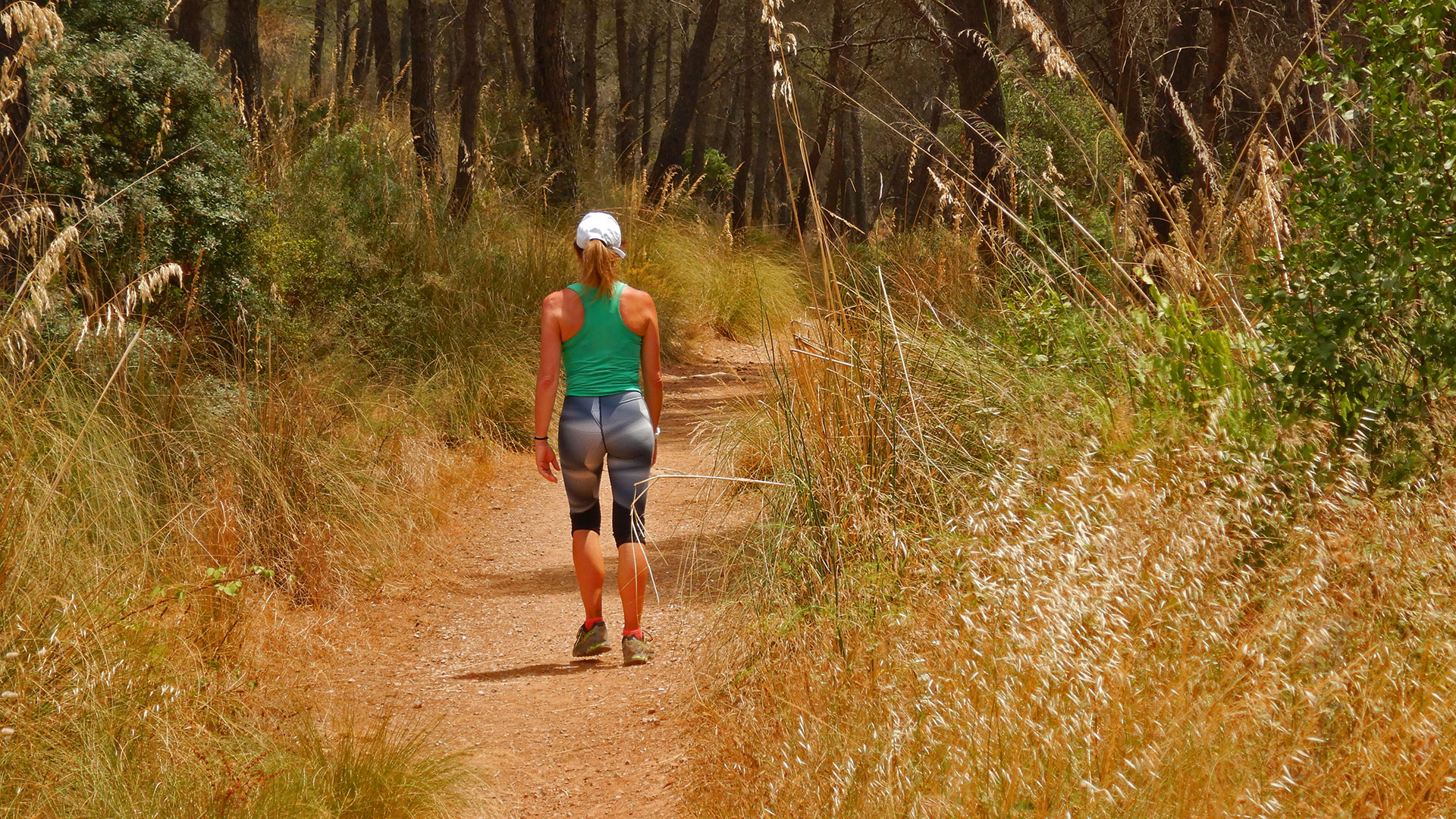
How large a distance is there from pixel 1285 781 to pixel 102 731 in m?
2.65

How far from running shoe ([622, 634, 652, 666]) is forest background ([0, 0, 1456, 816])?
1.88 ft

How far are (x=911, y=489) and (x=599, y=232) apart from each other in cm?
162

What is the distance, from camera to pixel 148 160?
5.57 metres

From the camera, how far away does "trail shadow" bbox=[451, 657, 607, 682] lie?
4.74 metres

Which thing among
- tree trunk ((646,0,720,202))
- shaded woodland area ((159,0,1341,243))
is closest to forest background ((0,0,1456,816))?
shaded woodland area ((159,0,1341,243))

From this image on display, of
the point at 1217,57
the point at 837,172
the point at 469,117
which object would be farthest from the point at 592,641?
the point at 837,172

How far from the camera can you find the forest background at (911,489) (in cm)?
239

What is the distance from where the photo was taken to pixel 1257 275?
4.01 metres

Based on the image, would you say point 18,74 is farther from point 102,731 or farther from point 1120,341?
point 1120,341

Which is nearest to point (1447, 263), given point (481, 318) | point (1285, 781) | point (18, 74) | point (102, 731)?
point (1285, 781)

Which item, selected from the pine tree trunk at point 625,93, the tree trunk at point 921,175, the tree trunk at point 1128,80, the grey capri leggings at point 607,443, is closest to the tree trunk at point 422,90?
the pine tree trunk at point 625,93

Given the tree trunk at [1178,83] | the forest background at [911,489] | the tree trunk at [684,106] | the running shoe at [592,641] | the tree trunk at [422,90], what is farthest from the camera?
the tree trunk at [684,106]

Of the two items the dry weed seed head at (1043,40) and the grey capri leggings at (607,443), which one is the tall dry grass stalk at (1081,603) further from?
the grey capri leggings at (607,443)

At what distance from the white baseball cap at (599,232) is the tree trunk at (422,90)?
6524 millimetres
